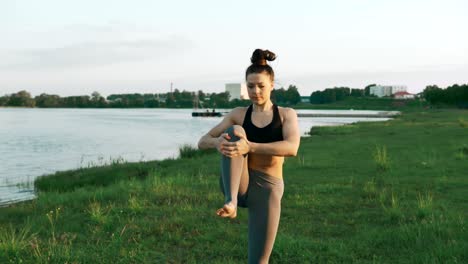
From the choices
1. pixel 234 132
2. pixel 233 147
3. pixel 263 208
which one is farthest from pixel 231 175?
pixel 263 208

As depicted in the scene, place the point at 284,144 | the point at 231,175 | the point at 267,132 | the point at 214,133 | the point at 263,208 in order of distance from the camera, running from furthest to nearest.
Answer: the point at 214,133 < the point at 263,208 < the point at 267,132 < the point at 284,144 < the point at 231,175

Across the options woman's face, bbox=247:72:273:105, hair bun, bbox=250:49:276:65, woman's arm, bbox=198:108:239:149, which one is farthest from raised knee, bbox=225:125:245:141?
hair bun, bbox=250:49:276:65

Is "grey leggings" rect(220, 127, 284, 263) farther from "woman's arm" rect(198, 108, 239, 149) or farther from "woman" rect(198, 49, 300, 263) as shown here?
"woman's arm" rect(198, 108, 239, 149)

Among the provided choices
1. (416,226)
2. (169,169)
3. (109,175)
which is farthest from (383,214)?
(109,175)

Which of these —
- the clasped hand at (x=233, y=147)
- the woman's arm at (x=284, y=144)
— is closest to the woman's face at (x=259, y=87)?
the woman's arm at (x=284, y=144)

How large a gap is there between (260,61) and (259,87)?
0.84 feet

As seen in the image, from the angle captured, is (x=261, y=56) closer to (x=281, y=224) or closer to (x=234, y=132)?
(x=234, y=132)

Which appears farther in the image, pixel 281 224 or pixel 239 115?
pixel 281 224

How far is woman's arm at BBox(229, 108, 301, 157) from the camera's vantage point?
12.7 ft

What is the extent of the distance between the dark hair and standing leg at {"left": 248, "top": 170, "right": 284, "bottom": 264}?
100cm

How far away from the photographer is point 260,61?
4.41m

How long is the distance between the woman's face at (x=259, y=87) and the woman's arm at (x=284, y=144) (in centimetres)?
29

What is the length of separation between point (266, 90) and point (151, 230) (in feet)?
21.0

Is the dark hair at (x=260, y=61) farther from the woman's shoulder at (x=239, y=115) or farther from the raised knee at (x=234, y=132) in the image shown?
the raised knee at (x=234, y=132)
